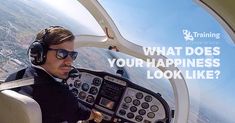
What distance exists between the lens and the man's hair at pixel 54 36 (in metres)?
2.27

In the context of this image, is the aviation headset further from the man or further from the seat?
the seat

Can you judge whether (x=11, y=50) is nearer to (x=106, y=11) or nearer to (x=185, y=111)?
(x=106, y=11)

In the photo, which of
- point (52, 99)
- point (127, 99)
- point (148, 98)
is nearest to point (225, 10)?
point (52, 99)

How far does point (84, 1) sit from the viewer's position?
246 centimetres

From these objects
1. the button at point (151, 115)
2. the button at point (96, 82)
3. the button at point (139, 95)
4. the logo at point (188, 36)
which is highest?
the logo at point (188, 36)

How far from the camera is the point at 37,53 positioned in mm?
2223

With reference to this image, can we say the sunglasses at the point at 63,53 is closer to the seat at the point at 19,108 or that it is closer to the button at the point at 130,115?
the seat at the point at 19,108

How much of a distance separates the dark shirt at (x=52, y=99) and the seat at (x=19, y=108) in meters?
0.12

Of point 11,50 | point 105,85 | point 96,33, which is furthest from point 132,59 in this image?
point 11,50

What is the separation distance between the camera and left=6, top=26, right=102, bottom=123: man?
6.61ft

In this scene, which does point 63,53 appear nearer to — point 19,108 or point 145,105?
point 19,108

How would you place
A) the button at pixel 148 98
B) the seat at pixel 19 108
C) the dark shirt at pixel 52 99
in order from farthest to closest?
the button at pixel 148 98 < the dark shirt at pixel 52 99 < the seat at pixel 19 108

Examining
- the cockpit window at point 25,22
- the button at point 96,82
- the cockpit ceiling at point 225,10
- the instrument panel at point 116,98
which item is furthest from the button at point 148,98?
the cockpit ceiling at point 225,10

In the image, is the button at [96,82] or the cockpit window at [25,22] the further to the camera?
the button at [96,82]
